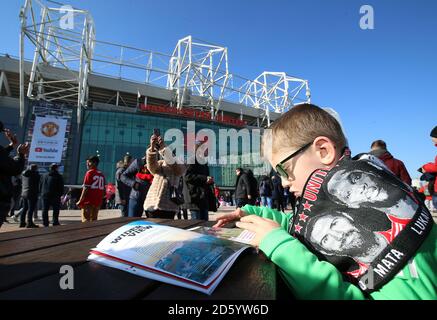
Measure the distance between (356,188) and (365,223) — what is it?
0.32ft

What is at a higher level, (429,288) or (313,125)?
(313,125)

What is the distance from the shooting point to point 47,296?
1.50 ft

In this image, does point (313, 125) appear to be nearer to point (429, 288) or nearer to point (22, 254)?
point (429, 288)

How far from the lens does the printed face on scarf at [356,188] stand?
71 cm

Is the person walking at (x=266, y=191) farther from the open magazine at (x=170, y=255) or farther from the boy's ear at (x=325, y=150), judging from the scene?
the open magazine at (x=170, y=255)

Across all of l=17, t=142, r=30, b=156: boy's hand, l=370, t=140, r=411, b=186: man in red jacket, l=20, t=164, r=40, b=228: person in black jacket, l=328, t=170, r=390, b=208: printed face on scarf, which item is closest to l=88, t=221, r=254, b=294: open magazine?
l=328, t=170, r=390, b=208: printed face on scarf

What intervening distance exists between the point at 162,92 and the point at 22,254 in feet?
107

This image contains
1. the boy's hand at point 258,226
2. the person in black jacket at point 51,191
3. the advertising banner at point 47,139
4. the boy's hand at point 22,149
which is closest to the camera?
the boy's hand at point 258,226

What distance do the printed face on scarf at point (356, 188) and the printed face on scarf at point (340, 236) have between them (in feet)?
0.16

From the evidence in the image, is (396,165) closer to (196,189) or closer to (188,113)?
(196,189)

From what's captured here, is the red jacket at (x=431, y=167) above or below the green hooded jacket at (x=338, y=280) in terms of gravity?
above

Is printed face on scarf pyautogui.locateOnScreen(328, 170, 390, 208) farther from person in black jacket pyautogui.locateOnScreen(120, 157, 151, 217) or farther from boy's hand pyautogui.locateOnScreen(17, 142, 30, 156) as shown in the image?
person in black jacket pyautogui.locateOnScreen(120, 157, 151, 217)

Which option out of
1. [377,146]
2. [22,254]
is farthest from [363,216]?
[377,146]

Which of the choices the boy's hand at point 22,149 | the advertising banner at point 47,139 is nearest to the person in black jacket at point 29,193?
the boy's hand at point 22,149
